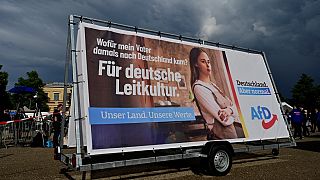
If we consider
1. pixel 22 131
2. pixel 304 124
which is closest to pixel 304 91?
pixel 304 124

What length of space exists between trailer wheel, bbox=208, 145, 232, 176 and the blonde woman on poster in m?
0.30

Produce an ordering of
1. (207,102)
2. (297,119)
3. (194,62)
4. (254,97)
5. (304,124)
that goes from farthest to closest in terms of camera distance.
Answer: (304,124) → (297,119) → (254,97) → (194,62) → (207,102)

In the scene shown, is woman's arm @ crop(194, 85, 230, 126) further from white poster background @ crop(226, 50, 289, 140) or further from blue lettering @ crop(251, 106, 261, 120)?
blue lettering @ crop(251, 106, 261, 120)

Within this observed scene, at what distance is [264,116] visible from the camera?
352 inches

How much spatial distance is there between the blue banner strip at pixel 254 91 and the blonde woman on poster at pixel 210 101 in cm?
70

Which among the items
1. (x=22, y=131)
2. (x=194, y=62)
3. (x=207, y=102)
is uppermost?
(x=22, y=131)

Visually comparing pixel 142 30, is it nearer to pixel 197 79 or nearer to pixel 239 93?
pixel 197 79

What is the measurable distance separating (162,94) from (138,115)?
Answer: 0.84 m

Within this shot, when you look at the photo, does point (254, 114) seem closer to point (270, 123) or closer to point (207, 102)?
point (270, 123)

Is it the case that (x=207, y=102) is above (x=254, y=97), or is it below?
below

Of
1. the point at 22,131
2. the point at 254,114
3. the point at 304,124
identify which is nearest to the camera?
the point at 254,114

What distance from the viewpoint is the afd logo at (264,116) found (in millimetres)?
8719

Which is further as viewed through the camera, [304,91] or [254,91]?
[304,91]

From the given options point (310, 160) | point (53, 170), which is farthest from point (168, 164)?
point (310, 160)
